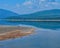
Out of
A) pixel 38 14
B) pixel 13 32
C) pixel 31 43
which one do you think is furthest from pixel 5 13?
pixel 31 43

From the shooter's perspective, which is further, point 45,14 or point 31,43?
point 45,14

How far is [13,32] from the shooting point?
3.76 metres

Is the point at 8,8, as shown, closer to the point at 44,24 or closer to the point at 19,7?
the point at 19,7

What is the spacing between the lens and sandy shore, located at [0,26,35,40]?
3.51m

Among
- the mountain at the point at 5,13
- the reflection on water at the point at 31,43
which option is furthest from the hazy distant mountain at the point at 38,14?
the reflection on water at the point at 31,43

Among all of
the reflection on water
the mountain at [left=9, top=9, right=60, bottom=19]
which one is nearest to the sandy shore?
the reflection on water

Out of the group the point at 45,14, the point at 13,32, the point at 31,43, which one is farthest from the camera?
the point at 45,14

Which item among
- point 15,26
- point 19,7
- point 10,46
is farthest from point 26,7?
point 10,46

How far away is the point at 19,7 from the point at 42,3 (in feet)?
1.91

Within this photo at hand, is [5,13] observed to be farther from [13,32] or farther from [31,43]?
[31,43]

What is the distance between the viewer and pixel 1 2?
4.57 metres

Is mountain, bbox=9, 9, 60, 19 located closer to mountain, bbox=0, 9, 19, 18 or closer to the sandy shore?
mountain, bbox=0, 9, 19, 18

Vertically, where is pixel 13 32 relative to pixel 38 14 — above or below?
below

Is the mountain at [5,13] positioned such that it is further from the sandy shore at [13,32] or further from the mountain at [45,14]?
the sandy shore at [13,32]
